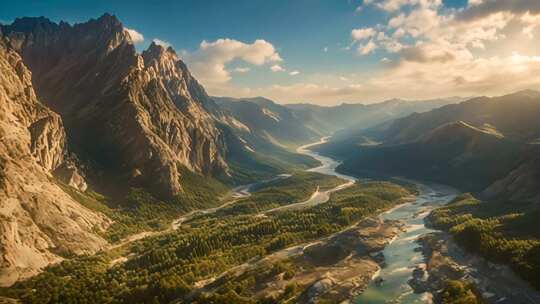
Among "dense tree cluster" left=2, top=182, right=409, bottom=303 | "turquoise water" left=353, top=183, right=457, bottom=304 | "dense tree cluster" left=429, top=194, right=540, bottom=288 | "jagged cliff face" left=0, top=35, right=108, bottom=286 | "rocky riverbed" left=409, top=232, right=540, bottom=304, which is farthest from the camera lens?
"jagged cliff face" left=0, top=35, right=108, bottom=286

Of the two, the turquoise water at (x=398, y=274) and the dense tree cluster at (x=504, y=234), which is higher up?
the dense tree cluster at (x=504, y=234)

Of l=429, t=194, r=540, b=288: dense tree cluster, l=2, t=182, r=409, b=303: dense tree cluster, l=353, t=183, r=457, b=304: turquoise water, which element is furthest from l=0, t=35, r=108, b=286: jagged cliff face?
l=429, t=194, r=540, b=288: dense tree cluster

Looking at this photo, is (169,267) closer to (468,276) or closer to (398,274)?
(398,274)

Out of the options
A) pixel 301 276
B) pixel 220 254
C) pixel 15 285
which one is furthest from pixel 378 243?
pixel 15 285

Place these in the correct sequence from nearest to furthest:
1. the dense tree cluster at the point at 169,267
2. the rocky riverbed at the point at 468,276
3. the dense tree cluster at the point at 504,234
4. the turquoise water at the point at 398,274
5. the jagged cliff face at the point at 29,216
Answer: the rocky riverbed at the point at 468,276, the turquoise water at the point at 398,274, the dense tree cluster at the point at 504,234, the dense tree cluster at the point at 169,267, the jagged cliff face at the point at 29,216

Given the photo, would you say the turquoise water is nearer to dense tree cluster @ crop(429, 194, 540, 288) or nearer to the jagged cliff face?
dense tree cluster @ crop(429, 194, 540, 288)

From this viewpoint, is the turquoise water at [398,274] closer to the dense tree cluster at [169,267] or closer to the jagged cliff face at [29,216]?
the dense tree cluster at [169,267]

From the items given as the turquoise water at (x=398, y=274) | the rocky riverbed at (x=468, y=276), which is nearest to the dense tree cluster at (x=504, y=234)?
the rocky riverbed at (x=468, y=276)

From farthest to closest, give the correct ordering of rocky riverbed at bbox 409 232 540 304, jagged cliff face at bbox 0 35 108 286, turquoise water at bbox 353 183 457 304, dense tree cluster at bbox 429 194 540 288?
jagged cliff face at bbox 0 35 108 286 < dense tree cluster at bbox 429 194 540 288 < turquoise water at bbox 353 183 457 304 < rocky riverbed at bbox 409 232 540 304

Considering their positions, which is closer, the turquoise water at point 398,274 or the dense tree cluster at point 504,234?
the turquoise water at point 398,274

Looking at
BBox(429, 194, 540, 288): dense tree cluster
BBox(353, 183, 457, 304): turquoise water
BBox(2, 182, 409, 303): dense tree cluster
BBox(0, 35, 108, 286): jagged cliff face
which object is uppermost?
BBox(0, 35, 108, 286): jagged cliff face

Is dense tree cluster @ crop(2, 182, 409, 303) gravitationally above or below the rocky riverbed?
above
